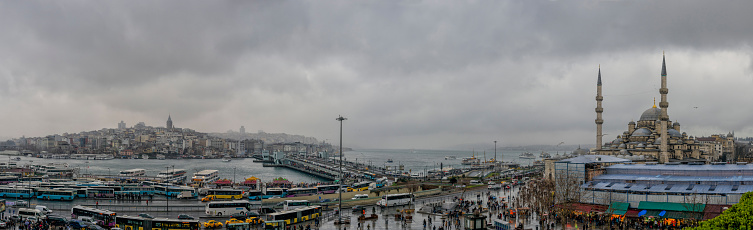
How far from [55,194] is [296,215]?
68.9ft

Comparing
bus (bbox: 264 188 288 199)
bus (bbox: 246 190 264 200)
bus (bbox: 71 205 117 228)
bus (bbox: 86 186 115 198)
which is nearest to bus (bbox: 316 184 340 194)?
bus (bbox: 264 188 288 199)

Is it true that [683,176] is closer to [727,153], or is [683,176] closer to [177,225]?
[177,225]

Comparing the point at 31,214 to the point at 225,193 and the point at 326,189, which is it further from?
the point at 326,189

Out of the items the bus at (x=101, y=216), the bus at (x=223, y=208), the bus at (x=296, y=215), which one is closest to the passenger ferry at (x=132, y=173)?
the bus at (x=101, y=216)

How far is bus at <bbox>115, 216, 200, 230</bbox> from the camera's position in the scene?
1922 cm

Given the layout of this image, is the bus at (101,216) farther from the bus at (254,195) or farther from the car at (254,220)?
the bus at (254,195)

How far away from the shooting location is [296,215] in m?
21.8

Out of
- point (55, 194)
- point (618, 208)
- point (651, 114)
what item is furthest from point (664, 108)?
point (55, 194)

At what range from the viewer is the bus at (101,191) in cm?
3419

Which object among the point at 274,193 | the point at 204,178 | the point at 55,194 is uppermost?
the point at 274,193

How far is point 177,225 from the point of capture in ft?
63.2

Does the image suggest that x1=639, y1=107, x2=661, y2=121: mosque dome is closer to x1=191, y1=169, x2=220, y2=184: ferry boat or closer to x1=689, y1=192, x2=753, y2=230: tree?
x1=191, y1=169, x2=220, y2=184: ferry boat

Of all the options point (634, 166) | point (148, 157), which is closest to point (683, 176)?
point (634, 166)

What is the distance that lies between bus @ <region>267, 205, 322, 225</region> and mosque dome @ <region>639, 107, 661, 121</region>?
146 feet
